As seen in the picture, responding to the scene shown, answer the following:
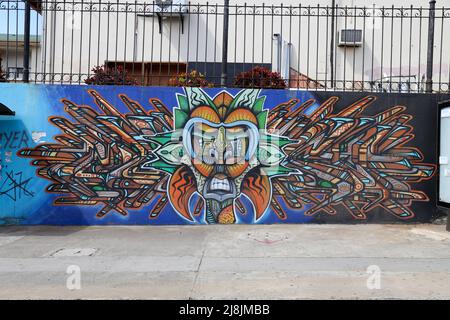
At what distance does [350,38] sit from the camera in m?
13.9

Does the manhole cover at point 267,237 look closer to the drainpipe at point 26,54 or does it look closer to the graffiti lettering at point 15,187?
the graffiti lettering at point 15,187

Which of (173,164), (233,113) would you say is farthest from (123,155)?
(233,113)

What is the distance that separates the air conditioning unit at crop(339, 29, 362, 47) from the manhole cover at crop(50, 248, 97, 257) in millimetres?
10224

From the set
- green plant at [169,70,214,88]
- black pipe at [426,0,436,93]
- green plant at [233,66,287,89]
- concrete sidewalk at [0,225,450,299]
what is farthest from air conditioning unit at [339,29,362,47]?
concrete sidewalk at [0,225,450,299]

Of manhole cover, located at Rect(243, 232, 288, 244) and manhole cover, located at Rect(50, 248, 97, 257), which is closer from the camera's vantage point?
manhole cover, located at Rect(50, 248, 97, 257)

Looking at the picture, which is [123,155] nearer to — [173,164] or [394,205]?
[173,164]

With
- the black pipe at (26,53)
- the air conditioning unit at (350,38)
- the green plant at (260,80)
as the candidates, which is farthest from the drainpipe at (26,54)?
the air conditioning unit at (350,38)

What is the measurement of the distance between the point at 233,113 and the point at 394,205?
3682 millimetres

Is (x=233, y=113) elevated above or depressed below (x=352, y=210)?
above

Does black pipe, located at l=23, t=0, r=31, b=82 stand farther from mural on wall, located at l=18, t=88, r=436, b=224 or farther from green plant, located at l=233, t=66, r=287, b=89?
green plant, located at l=233, t=66, r=287, b=89

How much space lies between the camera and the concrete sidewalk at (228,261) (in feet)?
16.4

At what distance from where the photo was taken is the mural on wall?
8.76m

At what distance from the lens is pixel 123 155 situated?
8.79 m

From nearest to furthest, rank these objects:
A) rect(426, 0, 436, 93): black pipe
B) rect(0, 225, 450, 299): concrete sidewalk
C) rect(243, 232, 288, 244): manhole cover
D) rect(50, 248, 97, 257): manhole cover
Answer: rect(0, 225, 450, 299): concrete sidewalk < rect(50, 248, 97, 257): manhole cover < rect(243, 232, 288, 244): manhole cover < rect(426, 0, 436, 93): black pipe
